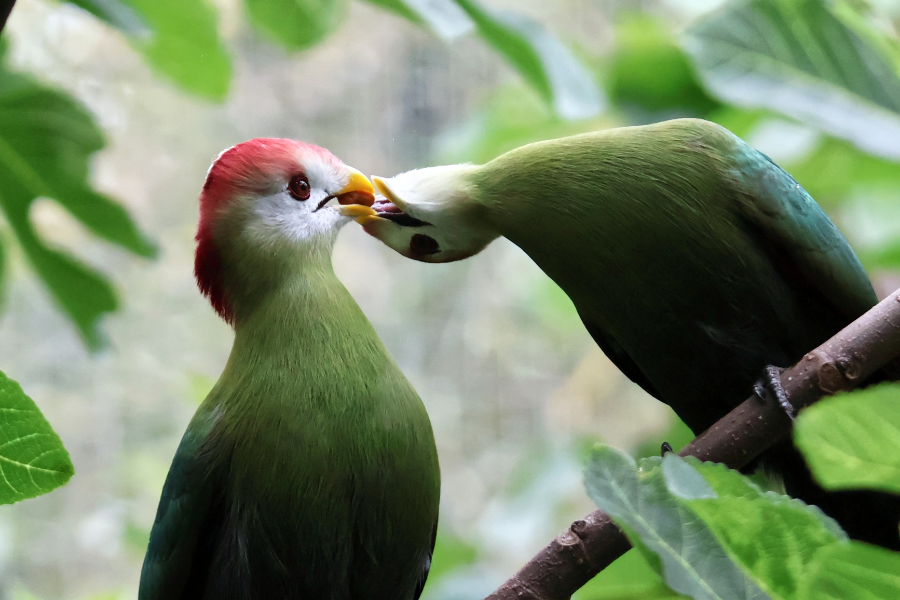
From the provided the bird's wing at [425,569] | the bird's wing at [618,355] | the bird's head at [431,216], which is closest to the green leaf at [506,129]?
the bird's wing at [618,355]

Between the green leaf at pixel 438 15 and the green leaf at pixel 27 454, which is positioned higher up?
the green leaf at pixel 438 15

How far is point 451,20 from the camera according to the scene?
5.09 ft

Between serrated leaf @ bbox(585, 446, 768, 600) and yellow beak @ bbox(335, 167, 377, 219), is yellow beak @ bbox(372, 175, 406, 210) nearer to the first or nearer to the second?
yellow beak @ bbox(335, 167, 377, 219)

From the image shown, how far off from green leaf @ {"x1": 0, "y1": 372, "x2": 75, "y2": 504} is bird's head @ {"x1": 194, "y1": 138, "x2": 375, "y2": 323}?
1.53ft

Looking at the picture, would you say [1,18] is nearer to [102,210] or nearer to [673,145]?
[102,210]

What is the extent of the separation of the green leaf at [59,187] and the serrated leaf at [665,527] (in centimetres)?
133

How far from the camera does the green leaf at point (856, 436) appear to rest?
59 centimetres

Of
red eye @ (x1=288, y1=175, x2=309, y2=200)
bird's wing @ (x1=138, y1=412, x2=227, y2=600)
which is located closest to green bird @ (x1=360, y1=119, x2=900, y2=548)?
red eye @ (x1=288, y1=175, x2=309, y2=200)

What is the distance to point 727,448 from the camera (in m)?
1.12

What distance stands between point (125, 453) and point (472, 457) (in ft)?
5.71

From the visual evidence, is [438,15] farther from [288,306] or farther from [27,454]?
[27,454]

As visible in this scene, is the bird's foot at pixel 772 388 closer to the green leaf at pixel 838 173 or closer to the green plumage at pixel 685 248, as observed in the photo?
the green plumage at pixel 685 248

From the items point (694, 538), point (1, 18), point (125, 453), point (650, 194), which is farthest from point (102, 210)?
point (125, 453)

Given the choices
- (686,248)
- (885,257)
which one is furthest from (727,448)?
(885,257)
